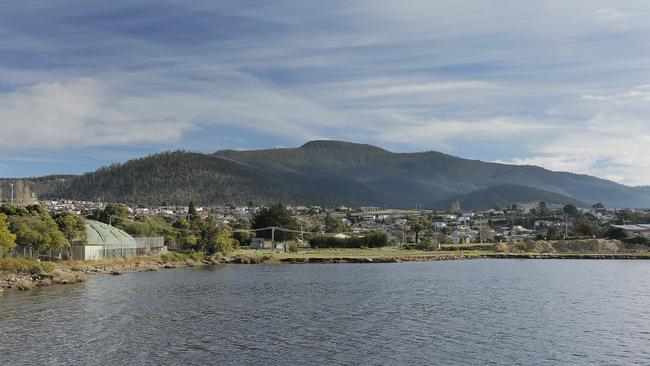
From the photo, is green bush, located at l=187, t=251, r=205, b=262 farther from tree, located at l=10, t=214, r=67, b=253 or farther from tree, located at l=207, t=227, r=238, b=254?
tree, located at l=10, t=214, r=67, b=253

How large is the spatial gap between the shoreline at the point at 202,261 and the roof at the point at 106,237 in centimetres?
421

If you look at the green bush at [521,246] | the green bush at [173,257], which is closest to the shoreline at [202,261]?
the green bush at [173,257]

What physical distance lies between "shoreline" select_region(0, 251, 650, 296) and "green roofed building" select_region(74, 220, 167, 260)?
289cm

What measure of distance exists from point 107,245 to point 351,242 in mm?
78457

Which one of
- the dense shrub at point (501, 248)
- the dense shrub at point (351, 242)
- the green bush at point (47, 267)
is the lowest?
the green bush at point (47, 267)

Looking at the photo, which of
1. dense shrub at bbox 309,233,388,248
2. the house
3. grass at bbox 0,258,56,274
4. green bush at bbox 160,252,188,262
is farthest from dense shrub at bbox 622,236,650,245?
grass at bbox 0,258,56,274

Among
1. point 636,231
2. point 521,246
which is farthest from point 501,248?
point 636,231

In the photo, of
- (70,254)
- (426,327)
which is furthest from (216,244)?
(426,327)

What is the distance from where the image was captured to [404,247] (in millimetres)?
168875

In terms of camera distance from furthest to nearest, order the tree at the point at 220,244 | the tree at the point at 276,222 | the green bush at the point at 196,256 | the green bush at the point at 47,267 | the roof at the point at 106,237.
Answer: the tree at the point at 276,222, the tree at the point at 220,244, the green bush at the point at 196,256, the roof at the point at 106,237, the green bush at the point at 47,267

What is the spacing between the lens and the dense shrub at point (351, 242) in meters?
166

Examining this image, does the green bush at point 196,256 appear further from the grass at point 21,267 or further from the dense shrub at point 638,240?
the dense shrub at point 638,240

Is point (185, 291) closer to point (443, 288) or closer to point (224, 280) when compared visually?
point (224, 280)

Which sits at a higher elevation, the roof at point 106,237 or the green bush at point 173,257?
the roof at point 106,237
